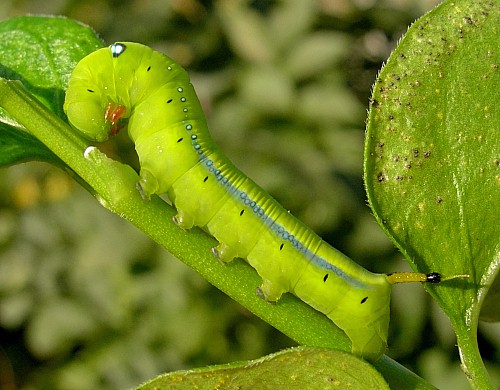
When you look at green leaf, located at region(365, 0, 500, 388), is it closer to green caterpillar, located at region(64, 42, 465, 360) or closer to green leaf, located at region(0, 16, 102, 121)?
green caterpillar, located at region(64, 42, 465, 360)

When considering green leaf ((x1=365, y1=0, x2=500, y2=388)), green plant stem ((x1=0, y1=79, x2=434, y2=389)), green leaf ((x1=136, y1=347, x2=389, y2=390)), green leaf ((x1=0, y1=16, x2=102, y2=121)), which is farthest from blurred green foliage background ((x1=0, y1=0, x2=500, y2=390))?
green leaf ((x1=136, y1=347, x2=389, y2=390))

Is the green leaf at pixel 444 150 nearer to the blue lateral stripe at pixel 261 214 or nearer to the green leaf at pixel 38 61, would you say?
the blue lateral stripe at pixel 261 214

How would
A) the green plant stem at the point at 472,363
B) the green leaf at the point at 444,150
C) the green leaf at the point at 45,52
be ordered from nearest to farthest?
the green plant stem at the point at 472,363, the green leaf at the point at 444,150, the green leaf at the point at 45,52

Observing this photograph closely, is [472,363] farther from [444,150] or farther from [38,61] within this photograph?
[38,61]

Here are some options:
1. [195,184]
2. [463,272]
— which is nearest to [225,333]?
[195,184]

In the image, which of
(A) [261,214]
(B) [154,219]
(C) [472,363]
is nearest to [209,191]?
(A) [261,214]

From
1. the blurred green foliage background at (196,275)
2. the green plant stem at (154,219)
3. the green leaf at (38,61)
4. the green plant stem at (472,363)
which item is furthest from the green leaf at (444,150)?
the blurred green foliage background at (196,275)
